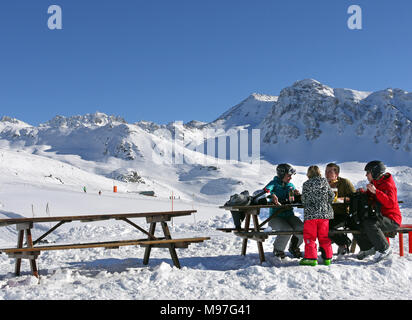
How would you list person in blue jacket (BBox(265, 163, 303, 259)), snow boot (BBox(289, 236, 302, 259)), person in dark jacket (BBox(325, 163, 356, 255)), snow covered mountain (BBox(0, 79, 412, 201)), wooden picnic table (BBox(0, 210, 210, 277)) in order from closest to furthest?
wooden picnic table (BBox(0, 210, 210, 277))
person in blue jacket (BBox(265, 163, 303, 259))
snow boot (BBox(289, 236, 302, 259))
person in dark jacket (BBox(325, 163, 356, 255))
snow covered mountain (BBox(0, 79, 412, 201))

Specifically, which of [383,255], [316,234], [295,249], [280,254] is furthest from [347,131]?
[316,234]

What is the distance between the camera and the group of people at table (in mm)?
6586

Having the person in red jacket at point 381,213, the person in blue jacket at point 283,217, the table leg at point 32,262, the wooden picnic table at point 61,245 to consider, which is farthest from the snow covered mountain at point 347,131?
the table leg at point 32,262

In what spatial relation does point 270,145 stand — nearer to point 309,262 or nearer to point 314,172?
point 314,172

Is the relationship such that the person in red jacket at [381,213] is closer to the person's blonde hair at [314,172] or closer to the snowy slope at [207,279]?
the snowy slope at [207,279]

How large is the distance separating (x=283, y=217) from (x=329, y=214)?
3.63ft

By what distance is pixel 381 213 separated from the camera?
7039mm

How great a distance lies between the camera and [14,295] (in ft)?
17.5

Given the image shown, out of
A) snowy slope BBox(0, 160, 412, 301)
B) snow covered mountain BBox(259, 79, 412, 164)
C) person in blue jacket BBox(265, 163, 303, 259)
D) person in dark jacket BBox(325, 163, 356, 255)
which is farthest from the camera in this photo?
snow covered mountain BBox(259, 79, 412, 164)

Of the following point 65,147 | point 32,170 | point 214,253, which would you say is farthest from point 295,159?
point 214,253

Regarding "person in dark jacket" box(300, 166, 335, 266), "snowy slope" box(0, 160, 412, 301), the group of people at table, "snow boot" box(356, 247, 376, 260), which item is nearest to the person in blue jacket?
the group of people at table

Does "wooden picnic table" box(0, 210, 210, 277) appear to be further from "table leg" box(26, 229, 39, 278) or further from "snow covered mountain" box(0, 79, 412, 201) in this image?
"snow covered mountain" box(0, 79, 412, 201)

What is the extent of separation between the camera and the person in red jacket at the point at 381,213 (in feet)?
22.1
